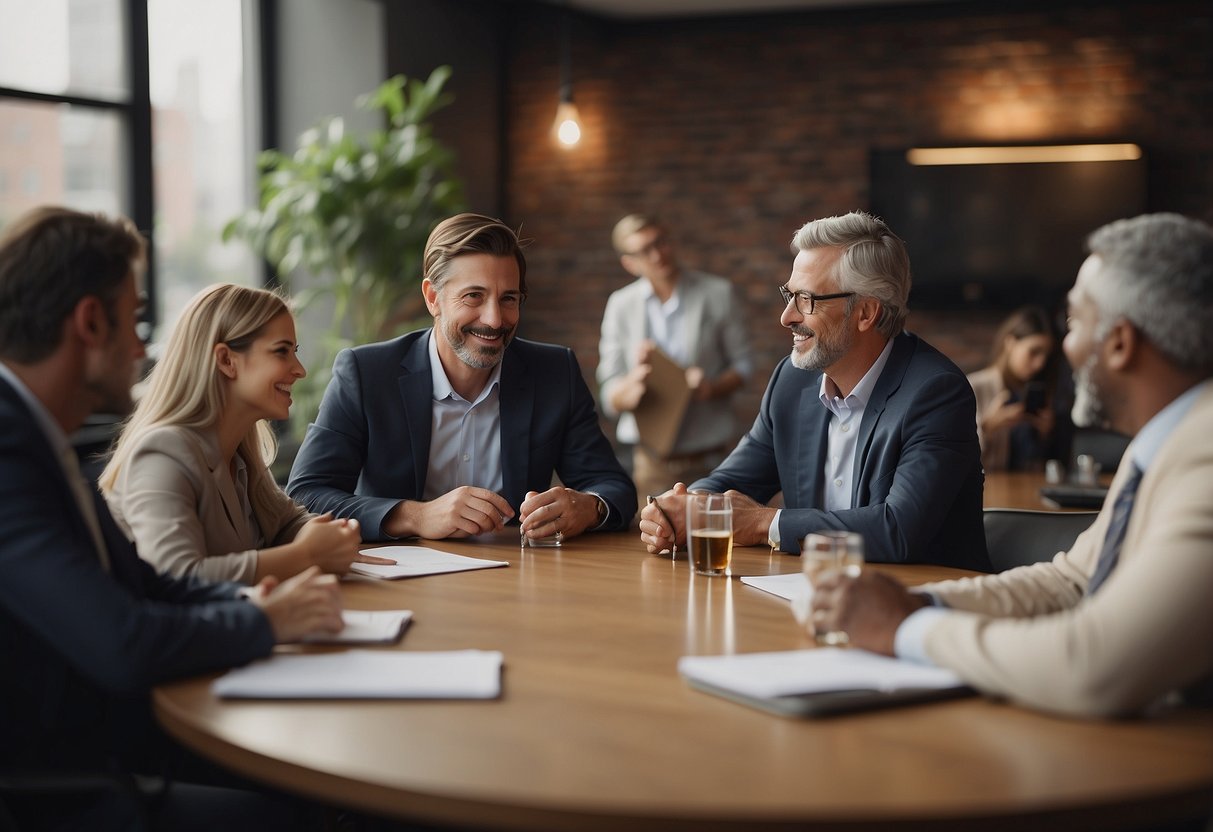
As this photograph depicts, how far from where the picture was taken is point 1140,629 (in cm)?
130

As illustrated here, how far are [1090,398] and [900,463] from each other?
91cm

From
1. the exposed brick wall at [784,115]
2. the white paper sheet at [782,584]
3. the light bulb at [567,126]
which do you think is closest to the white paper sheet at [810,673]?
the white paper sheet at [782,584]

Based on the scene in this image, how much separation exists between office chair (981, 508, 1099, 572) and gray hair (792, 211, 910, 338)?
1.51 feet

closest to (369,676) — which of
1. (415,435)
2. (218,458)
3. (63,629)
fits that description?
(63,629)

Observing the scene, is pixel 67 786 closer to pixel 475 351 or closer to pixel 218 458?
pixel 218 458

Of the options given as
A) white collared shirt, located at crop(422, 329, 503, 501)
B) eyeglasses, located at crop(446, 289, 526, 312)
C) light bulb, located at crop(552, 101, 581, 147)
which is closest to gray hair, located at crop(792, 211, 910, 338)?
eyeglasses, located at crop(446, 289, 526, 312)

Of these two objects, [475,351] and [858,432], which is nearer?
[858,432]

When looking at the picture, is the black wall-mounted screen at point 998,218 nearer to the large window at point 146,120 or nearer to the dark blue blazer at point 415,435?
the large window at point 146,120

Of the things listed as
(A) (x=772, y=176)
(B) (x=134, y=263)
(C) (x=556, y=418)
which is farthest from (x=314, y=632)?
(A) (x=772, y=176)

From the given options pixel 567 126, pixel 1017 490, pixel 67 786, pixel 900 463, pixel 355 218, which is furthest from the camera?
pixel 567 126

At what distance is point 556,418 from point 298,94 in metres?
4.14

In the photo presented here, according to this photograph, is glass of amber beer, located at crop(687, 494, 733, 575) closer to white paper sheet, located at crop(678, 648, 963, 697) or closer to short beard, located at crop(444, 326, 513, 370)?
white paper sheet, located at crop(678, 648, 963, 697)

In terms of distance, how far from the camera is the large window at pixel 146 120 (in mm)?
4727

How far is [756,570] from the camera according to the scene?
222 centimetres
